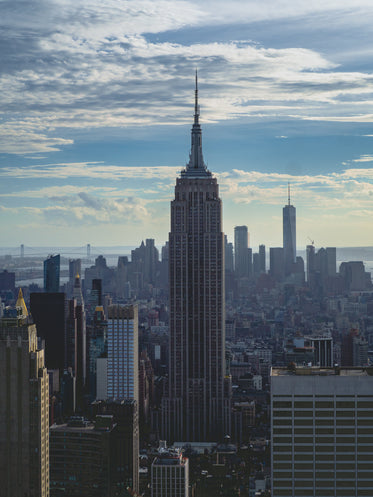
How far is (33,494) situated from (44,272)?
54.6ft

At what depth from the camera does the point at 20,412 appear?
454 inches

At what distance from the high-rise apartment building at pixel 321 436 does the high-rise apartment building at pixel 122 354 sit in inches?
615

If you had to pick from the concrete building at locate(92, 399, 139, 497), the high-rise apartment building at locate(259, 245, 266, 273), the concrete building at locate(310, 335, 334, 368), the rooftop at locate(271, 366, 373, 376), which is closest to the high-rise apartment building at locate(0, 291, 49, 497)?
the rooftop at locate(271, 366, 373, 376)

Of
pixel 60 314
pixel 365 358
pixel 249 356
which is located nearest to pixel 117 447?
pixel 365 358

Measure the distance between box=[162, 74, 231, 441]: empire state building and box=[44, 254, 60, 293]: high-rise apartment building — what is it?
4037 mm

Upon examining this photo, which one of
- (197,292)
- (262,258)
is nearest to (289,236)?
(197,292)

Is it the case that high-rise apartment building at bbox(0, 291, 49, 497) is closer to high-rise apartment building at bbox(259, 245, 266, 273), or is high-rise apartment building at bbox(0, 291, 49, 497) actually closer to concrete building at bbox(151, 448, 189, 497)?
concrete building at bbox(151, 448, 189, 497)

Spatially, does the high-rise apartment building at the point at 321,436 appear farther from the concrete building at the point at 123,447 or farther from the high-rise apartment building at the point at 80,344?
the high-rise apartment building at the point at 80,344

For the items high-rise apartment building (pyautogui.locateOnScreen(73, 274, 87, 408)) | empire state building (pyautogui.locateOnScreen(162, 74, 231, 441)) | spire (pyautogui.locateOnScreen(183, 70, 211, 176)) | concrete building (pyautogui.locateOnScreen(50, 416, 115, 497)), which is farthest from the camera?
spire (pyautogui.locateOnScreen(183, 70, 211, 176))

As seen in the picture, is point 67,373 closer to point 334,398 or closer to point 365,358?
point 365,358

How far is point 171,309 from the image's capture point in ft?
91.4

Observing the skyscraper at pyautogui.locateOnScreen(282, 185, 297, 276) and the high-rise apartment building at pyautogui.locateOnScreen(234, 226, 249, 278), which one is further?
the high-rise apartment building at pyautogui.locateOnScreen(234, 226, 249, 278)

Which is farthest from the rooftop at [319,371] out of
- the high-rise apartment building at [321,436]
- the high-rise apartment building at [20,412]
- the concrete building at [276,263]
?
the concrete building at [276,263]

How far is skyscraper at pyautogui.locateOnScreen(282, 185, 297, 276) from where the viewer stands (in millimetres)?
24617
